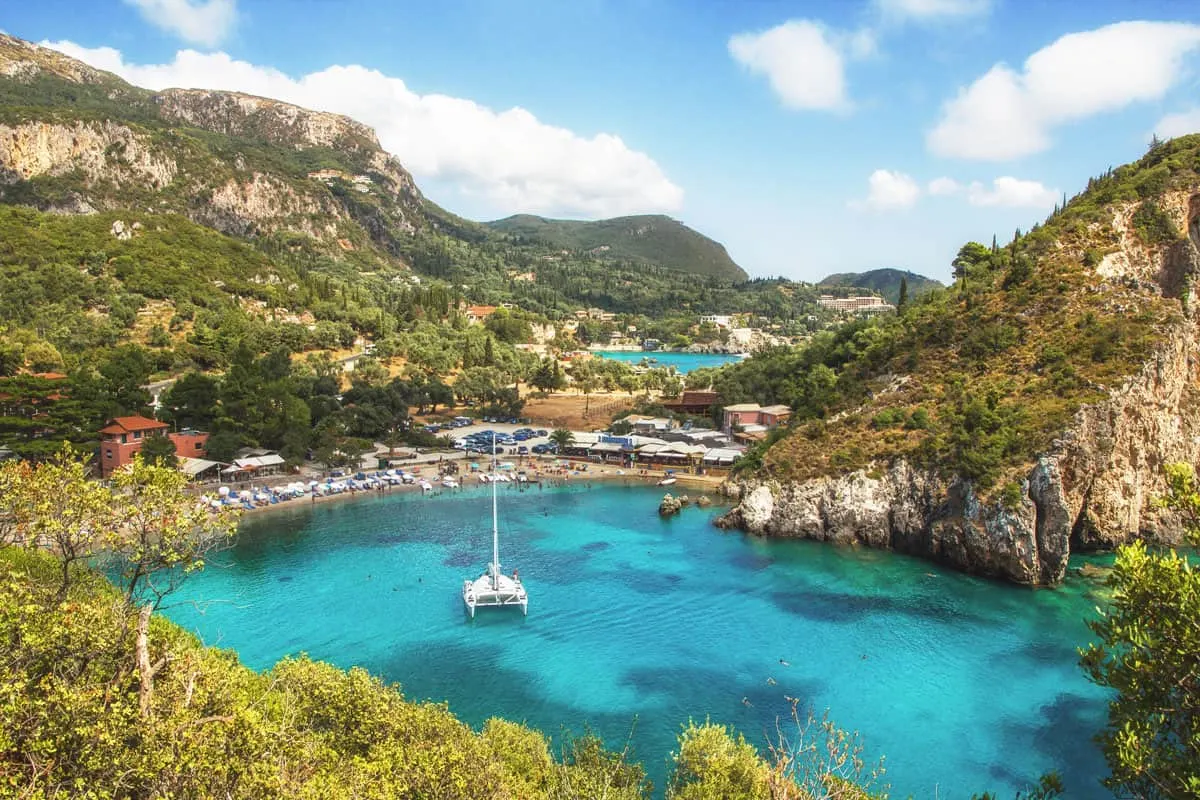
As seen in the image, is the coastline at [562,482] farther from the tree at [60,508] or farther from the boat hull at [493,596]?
the tree at [60,508]

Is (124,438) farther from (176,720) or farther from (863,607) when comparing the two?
(863,607)

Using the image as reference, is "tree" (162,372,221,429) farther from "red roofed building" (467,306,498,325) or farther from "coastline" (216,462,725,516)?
"red roofed building" (467,306,498,325)

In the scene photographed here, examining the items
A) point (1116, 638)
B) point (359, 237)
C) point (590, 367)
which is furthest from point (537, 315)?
point (1116, 638)

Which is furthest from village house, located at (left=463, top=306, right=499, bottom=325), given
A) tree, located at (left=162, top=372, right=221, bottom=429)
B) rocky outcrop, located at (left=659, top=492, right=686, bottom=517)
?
rocky outcrop, located at (left=659, top=492, right=686, bottom=517)

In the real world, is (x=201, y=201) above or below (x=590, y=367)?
above

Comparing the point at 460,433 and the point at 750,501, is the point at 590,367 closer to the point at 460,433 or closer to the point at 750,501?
the point at 460,433

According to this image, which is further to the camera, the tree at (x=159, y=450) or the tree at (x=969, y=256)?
the tree at (x=969, y=256)

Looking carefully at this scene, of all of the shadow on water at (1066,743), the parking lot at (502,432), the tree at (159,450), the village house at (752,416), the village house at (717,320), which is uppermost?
the village house at (717,320)

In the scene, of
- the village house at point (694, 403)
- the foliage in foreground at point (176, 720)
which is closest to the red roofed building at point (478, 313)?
the village house at point (694, 403)
